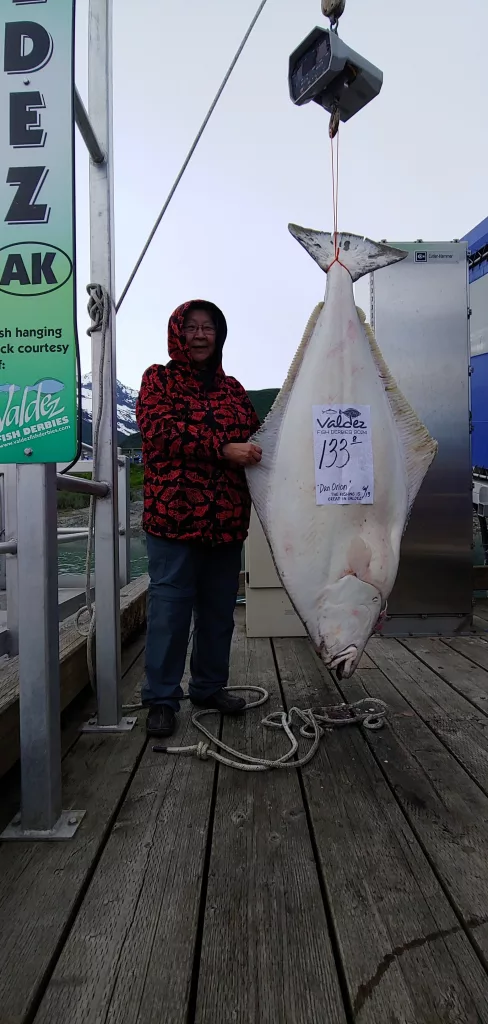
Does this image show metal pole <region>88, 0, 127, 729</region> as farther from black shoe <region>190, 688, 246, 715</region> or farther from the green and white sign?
the green and white sign

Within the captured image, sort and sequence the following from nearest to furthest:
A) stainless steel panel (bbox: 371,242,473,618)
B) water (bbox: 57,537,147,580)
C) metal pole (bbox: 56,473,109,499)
A: metal pole (bbox: 56,473,109,499) → stainless steel panel (bbox: 371,242,473,618) → water (bbox: 57,537,147,580)

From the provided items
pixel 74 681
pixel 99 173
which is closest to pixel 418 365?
pixel 99 173

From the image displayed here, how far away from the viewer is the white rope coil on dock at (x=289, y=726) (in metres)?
1.84

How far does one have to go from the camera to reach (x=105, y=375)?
6.90ft

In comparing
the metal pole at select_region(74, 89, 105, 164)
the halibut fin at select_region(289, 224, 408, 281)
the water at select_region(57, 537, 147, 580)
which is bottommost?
the water at select_region(57, 537, 147, 580)

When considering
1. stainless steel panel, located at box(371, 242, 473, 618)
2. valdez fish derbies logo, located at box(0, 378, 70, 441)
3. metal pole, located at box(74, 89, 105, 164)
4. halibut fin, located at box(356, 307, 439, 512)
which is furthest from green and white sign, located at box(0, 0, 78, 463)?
stainless steel panel, located at box(371, 242, 473, 618)

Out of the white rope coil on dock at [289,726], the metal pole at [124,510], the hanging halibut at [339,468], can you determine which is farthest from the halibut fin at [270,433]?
the metal pole at [124,510]

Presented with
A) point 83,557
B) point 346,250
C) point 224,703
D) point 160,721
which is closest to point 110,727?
point 160,721

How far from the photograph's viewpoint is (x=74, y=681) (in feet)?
7.74

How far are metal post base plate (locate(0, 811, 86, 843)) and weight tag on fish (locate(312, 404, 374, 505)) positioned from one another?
109cm

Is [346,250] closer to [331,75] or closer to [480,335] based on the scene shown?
[331,75]

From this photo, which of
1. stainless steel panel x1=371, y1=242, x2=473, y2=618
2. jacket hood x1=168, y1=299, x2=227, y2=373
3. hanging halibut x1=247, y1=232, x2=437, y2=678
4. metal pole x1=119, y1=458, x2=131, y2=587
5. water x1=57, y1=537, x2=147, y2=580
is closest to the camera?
hanging halibut x1=247, y1=232, x2=437, y2=678

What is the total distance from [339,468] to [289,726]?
3.12 feet

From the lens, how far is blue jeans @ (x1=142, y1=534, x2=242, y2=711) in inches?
86.0
